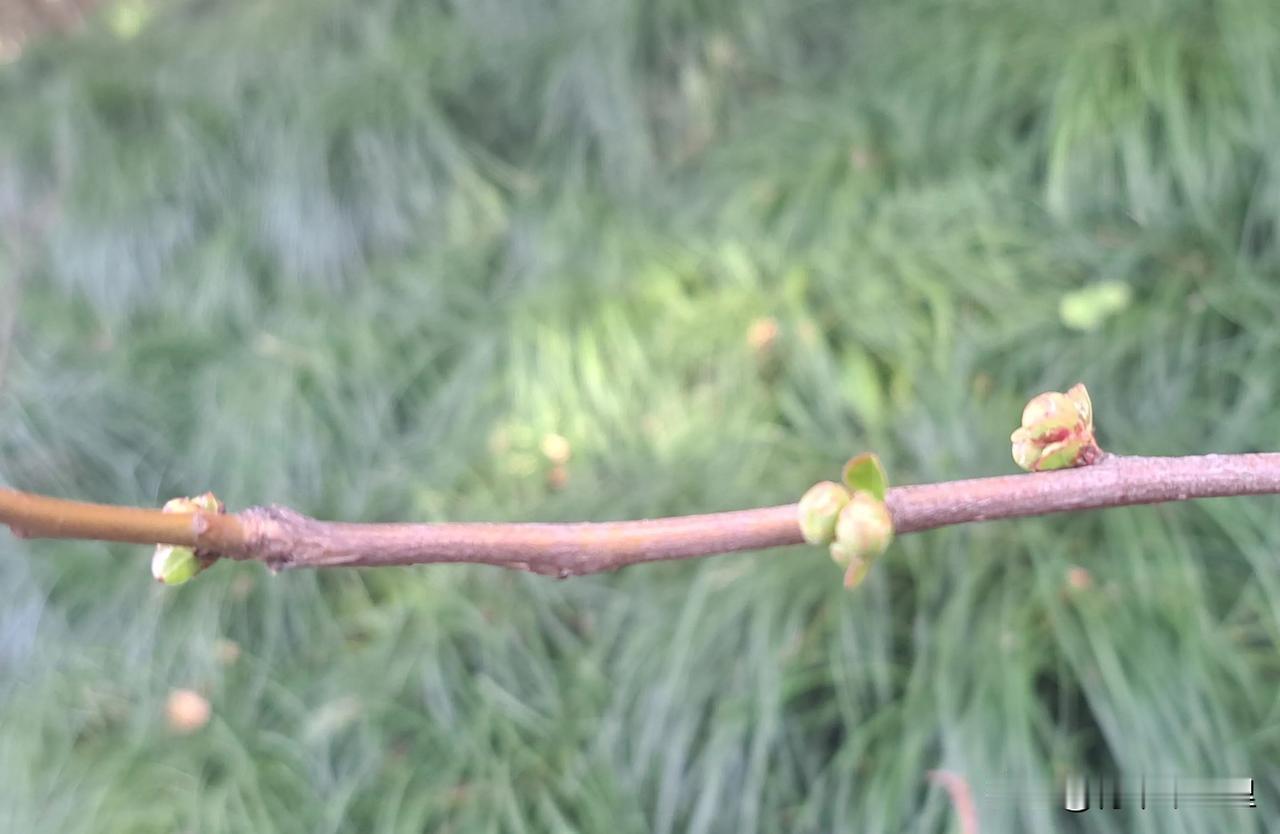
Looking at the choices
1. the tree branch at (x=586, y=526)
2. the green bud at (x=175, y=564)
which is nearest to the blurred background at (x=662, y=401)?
the tree branch at (x=586, y=526)

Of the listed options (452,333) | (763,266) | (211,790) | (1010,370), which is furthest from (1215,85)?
Result: (211,790)

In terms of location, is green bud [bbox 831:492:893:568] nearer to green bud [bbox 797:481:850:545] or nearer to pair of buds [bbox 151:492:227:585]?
green bud [bbox 797:481:850:545]

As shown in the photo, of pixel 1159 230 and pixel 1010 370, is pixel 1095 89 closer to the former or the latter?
pixel 1159 230

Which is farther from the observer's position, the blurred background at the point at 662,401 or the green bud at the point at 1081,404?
the blurred background at the point at 662,401

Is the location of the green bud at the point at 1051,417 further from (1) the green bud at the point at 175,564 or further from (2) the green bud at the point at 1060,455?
(1) the green bud at the point at 175,564

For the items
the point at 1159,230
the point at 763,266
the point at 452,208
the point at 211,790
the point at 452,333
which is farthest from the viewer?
the point at 452,208

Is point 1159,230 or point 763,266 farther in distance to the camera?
point 763,266

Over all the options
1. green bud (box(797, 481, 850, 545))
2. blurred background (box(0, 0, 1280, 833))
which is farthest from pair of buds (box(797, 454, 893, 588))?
blurred background (box(0, 0, 1280, 833))

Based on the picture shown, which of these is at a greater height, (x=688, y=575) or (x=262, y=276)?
(x=262, y=276)

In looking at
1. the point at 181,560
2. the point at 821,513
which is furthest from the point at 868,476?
the point at 181,560
